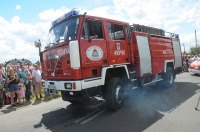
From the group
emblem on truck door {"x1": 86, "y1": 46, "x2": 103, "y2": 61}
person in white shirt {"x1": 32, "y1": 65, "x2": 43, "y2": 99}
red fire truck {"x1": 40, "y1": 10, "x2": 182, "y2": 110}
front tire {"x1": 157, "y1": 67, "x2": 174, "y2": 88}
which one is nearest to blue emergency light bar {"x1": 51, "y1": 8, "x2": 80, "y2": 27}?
red fire truck {"x1": 40, "y1": 10, "x2": 182, "y2": 110}

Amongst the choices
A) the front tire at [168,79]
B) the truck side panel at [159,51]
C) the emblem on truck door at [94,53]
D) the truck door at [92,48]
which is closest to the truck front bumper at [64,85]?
the truck door at [92,48]

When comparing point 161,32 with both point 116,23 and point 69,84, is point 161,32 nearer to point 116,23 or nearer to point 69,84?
point 116,23

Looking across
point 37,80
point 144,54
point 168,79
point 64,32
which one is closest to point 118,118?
point 64,32

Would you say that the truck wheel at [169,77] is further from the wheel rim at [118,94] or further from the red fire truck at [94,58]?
the wheel rim at [118,94]

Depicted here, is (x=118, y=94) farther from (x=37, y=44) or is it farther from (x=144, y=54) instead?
(x=37, y=44)

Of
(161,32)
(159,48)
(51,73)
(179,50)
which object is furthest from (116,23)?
(179,50)

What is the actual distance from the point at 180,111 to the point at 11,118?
214 inches

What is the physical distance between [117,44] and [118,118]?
2.44 metres

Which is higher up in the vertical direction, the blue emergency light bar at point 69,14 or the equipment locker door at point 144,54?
the blue emergency light bar at point 69,14

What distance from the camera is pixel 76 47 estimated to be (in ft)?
18.3

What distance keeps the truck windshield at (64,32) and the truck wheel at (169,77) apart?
6074mm

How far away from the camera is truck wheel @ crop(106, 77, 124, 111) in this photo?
254 inches

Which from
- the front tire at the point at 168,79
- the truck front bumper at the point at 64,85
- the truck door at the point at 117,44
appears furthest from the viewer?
the front tire at the point at 168,79

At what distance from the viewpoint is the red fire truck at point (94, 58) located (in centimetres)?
578
